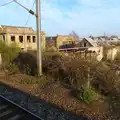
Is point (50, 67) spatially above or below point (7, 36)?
below

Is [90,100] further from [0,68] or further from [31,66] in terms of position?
[0,68]

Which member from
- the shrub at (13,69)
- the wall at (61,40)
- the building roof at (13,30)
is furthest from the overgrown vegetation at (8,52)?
the wall at (61,40)

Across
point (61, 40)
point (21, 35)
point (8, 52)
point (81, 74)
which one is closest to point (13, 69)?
point (8, 52)

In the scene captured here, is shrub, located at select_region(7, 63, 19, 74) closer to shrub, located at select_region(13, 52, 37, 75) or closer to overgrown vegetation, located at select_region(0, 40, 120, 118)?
overgrown vegetation, located at select_region(0, 40, 120, 118)

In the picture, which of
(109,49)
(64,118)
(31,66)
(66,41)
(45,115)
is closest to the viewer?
(64,118)

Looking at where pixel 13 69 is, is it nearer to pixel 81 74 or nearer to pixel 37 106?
pixel 81 74

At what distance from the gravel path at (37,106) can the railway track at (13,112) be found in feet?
0.76

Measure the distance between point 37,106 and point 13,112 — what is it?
79cm

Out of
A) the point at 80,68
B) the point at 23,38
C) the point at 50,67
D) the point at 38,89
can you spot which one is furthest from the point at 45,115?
the point at 23,38

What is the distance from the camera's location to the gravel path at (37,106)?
19.1 feet

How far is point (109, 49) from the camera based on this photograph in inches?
1572

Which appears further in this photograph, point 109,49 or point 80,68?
point 109,49

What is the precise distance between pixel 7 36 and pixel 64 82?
103 ft

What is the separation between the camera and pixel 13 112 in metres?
6.77
